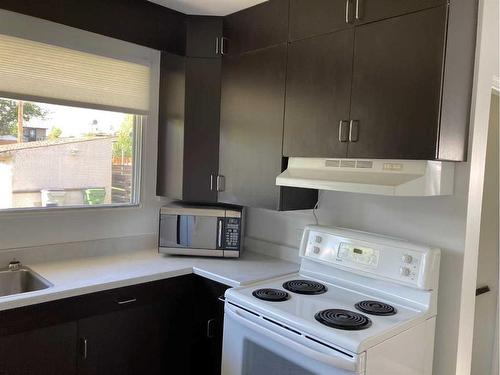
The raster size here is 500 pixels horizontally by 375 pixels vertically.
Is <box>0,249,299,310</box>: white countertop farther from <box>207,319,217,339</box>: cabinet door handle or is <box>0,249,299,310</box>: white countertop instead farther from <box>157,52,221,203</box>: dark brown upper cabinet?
<box>157,52,221,203</box>: dark brown upper cabinet

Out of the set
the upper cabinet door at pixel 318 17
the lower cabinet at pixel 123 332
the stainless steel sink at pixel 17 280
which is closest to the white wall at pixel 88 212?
the stainless steel sink at pixel 17 280

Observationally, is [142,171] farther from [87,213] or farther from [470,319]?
[470,319]

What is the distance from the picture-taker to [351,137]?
1.75 m

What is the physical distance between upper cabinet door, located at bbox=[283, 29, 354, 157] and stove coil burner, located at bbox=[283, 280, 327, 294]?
2.10ft

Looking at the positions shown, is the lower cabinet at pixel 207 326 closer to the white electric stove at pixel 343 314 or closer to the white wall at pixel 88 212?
the white electric stove at pixel 343 314

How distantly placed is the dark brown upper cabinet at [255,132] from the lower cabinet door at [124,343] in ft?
2.68

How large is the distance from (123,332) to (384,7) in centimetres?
192

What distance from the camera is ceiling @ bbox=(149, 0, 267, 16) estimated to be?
222 cm

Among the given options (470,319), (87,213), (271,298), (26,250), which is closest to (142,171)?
(87,213)

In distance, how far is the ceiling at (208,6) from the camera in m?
2.22

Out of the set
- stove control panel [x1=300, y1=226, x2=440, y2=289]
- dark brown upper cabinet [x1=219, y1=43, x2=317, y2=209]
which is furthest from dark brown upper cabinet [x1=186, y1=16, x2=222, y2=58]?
stove control panel [x1=300, y1=226, x2=440, y2=289]

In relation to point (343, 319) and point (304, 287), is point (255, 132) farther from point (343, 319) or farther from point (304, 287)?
point (343, 319)

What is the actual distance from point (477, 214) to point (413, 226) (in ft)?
0.89

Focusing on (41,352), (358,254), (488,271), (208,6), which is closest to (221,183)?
(358,254)
